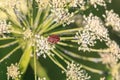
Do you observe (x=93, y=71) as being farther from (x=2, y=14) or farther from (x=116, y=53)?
(x=2, y=14)

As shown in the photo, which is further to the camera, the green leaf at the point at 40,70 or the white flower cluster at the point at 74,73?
the green leaf at the point at 40,70

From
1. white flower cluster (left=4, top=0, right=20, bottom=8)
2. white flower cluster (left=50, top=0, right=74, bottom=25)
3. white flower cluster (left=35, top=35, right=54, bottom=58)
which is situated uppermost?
white flower cluster (left=4, top=0, right=20, bottom=8)

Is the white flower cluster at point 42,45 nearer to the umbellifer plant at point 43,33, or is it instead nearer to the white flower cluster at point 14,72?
the umbellifer plant at point 43,33

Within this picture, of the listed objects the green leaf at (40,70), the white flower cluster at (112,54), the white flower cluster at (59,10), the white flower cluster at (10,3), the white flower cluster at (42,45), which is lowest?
the green leaf at (40,70)

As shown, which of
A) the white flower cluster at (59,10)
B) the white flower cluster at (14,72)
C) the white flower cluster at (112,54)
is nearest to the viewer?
the white flower cluster at (14,72)

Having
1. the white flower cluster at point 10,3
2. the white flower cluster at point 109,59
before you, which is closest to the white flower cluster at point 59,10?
the white flower cluster at point 10,3

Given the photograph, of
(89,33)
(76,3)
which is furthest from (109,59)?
(76,3)

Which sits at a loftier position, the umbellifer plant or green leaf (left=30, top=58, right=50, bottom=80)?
the umbellifer plant

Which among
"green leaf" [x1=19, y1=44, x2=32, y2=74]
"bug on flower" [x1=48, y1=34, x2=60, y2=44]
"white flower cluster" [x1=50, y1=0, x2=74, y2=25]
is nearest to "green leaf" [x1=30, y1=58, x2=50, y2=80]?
"green leaf" [x1=19, y1=44, x2=32, y2=74]

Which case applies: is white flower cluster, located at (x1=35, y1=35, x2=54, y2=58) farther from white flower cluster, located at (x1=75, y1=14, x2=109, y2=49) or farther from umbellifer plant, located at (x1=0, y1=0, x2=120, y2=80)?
white flower cluster, located at (x1=75, y1=14, x2=109, y2=49)

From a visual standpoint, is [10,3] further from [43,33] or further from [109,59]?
[109,59]

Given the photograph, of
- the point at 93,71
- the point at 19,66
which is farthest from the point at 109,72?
the point at 19,66
